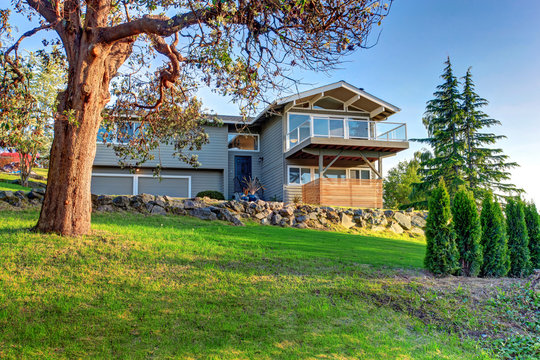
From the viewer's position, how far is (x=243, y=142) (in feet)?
76.7

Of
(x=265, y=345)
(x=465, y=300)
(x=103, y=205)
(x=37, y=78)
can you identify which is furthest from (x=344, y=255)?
(x=37, y=78)

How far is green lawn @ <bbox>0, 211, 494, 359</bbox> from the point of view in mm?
4145

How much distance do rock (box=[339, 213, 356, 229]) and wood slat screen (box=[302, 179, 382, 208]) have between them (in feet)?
7.28

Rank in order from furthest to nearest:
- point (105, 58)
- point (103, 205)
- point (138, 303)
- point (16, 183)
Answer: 1. point (16, 183)
2. point (103, 205)
3. point (105, 58)
4. point (138, 303)

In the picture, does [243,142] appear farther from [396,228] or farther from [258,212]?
[396,228]

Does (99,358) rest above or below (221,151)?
below

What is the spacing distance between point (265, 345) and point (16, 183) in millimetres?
18523

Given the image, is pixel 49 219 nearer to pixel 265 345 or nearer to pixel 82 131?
pixel 82 131

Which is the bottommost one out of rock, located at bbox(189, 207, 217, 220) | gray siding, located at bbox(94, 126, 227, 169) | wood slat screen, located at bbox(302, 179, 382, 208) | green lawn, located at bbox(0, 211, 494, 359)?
green lawn, located at bbox(0, 211, 494, 359)

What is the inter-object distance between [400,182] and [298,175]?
1424cm

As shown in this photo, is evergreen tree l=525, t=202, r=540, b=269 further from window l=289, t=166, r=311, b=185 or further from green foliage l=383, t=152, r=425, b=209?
green foliage l=383, t=152, r=425, b=209

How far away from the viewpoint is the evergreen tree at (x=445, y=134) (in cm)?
2400

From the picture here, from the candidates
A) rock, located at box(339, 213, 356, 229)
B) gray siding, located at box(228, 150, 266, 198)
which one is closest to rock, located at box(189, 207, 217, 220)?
rock, located at box(339, 213, 356, 229)

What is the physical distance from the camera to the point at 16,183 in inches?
730
